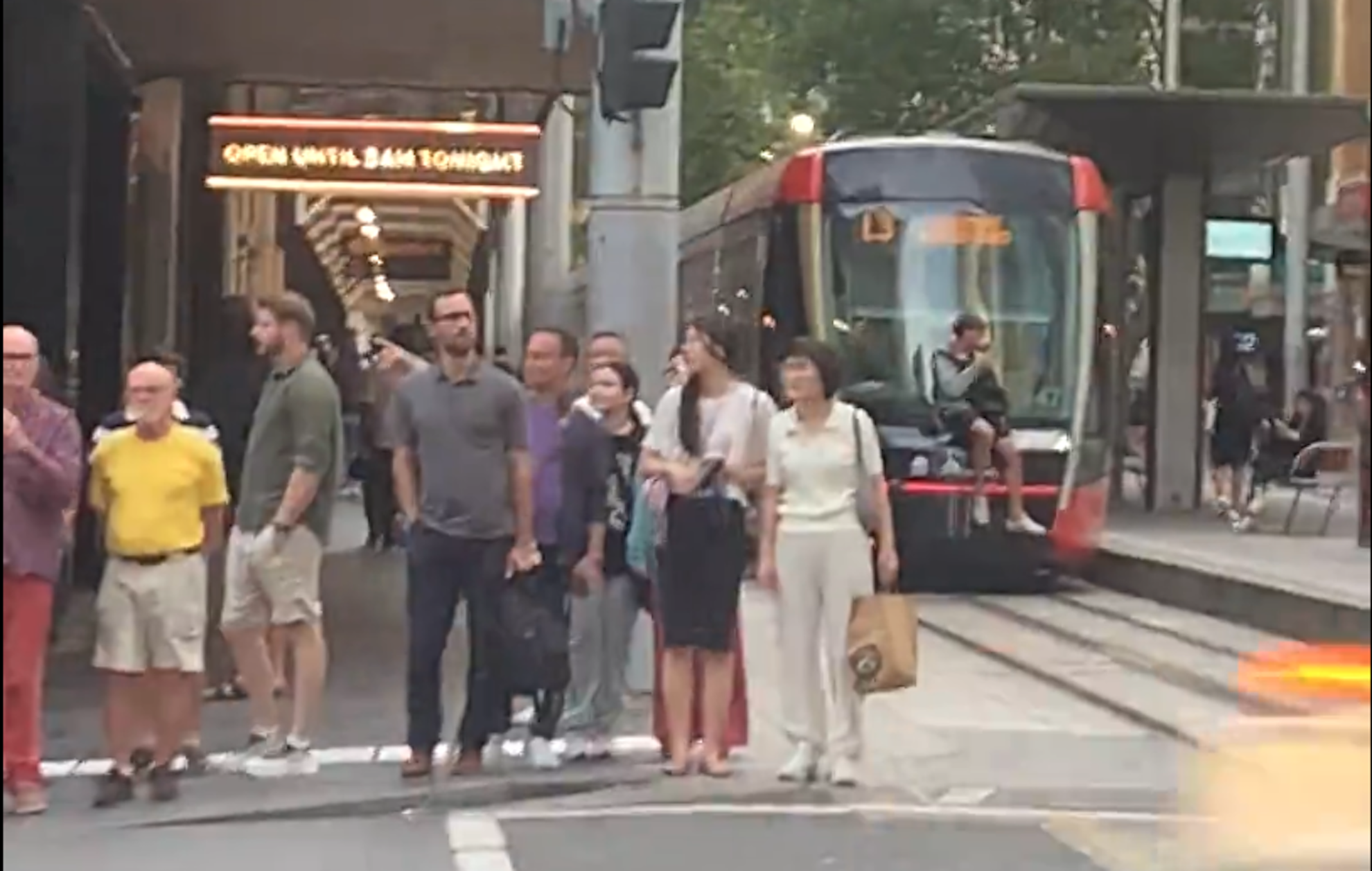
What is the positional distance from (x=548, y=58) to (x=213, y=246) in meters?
7.29

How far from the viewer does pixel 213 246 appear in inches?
957

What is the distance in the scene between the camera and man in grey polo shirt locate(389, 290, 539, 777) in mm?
10562

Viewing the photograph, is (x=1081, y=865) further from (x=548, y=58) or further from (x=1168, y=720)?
(x=548, y=58)

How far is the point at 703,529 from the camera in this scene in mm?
10797

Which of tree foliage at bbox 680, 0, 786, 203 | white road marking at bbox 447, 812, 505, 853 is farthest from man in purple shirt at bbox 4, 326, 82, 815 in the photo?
tree foliage at bbox 680, 0, 786, 203

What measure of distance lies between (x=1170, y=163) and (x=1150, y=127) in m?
2.11

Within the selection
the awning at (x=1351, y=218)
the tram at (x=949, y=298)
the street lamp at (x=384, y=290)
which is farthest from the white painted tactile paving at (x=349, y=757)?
the street lamp at (x=384, y=290)

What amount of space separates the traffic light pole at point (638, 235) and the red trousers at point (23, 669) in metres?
4.22

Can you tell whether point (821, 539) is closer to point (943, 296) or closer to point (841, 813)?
point (841, 813)

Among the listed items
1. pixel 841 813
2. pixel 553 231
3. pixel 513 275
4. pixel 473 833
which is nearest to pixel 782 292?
pixel 841 813

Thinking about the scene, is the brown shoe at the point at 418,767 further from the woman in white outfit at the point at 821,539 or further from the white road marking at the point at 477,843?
the woman in white outfit at the point at 821,539

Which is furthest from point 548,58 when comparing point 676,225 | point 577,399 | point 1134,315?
point 1134,315

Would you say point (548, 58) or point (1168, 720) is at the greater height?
point (548, 58)

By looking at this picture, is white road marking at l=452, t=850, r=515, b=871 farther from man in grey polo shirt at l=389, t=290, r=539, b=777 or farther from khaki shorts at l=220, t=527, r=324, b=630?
khaki shorts at l=220, t=527, r=324, b=630
